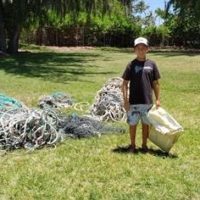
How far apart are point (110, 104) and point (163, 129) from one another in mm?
2735

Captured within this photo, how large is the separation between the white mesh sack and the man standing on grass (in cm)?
11

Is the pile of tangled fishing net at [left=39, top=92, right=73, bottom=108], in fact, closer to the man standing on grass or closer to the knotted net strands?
the knotted net strands

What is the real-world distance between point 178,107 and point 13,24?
1952 centimetres

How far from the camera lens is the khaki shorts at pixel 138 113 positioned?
22.7ft

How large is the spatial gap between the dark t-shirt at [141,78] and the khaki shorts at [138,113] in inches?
2.0

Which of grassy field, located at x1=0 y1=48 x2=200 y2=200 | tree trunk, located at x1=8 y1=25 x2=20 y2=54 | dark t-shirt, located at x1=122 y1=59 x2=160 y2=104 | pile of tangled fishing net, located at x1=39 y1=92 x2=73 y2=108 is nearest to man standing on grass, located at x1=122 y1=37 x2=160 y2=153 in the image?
dark t-shirt, located at x1=122 y1=59 x2=160 y2=104

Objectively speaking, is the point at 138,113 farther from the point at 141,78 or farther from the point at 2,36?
the point at 2,36

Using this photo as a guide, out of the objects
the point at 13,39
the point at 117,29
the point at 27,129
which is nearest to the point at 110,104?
the point at 27,129

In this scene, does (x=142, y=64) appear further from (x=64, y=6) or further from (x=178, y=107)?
(x=64, y=6)

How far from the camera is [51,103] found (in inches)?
427

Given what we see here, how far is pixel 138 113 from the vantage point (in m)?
6.97

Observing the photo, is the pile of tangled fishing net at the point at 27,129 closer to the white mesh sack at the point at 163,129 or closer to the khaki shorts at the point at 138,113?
Result: the khaki shorts at the point at 138,113

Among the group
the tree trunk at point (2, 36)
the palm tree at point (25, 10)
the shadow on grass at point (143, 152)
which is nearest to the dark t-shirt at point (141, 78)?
the shadow on grass at point (143, 152)

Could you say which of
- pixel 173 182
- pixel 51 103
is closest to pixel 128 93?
pixel 173 182
